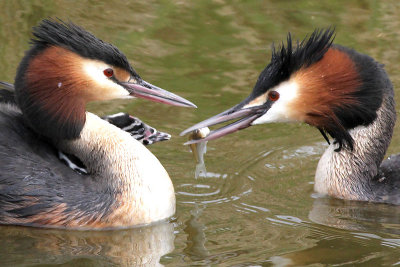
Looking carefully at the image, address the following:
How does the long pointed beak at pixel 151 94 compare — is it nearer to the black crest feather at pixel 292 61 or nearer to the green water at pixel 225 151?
the black crest feather at pixel 292 61

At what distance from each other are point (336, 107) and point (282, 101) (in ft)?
1.60

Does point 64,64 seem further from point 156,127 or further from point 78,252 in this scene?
point 156,127

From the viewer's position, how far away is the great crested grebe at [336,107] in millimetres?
7598

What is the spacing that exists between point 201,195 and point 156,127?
53.4 inches

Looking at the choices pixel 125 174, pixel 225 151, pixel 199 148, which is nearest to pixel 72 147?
pixel 125 174

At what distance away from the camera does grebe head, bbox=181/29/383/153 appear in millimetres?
7582

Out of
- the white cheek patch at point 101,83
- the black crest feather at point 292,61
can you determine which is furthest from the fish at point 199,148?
the white cheek patch at point 101,83

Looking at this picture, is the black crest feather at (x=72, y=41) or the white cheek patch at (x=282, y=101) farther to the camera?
the white cheek patch at (x=282, y=101)

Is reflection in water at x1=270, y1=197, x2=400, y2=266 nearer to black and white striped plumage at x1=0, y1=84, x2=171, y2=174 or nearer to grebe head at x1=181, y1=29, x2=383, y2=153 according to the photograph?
grebe head at x1=181, y1=29, x2=383, y2=153

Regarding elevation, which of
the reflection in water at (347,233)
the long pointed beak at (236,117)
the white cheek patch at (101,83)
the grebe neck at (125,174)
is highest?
the white cheek patch at (101,83)

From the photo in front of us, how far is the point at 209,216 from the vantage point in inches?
299

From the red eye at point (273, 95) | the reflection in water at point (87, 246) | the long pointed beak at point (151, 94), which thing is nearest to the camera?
the reflection in water at point (87, 246)

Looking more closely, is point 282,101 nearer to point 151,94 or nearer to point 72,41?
point 151,94

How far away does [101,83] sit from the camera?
734 centimetres
